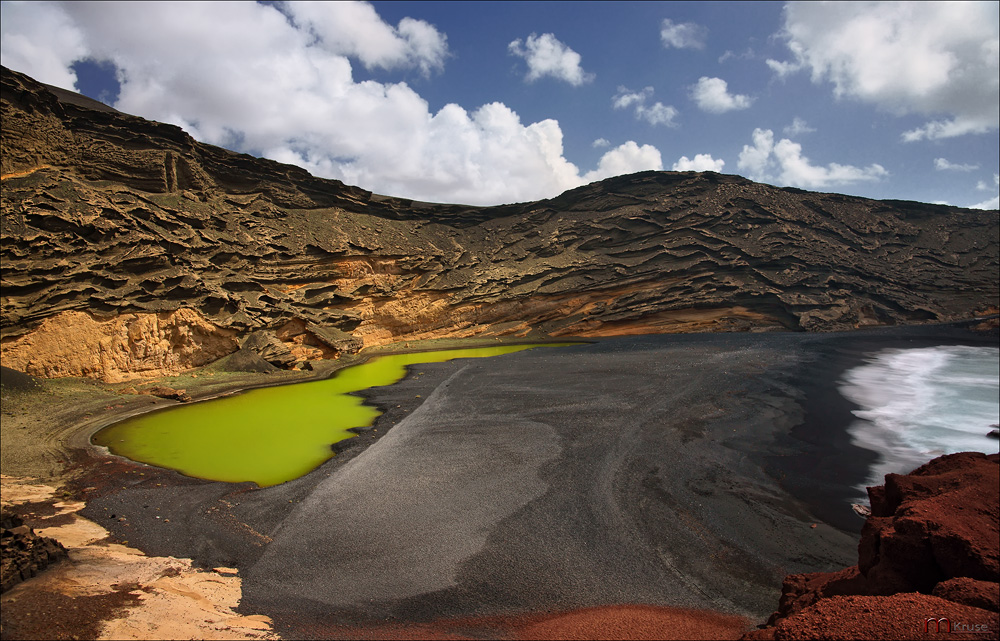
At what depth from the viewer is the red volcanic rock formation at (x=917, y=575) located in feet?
8.30

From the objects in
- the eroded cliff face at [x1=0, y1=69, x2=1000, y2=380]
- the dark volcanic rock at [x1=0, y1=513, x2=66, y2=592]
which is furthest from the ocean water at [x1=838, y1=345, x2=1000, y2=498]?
the eroded cliff face at [x1=0, y1=69, x2=1000, y2=380]

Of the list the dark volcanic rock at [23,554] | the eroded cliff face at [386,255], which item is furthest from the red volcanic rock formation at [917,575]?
the eroded cliff face at [386,255]

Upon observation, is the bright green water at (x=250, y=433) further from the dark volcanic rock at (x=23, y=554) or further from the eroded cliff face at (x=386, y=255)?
the eroded cliff face at (x=386, y=255)

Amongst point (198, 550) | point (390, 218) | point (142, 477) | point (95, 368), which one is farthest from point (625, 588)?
point (390, 218)

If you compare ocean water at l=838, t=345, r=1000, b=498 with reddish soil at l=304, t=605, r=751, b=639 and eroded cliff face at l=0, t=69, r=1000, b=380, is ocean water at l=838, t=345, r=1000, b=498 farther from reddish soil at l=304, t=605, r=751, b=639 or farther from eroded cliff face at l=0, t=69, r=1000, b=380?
eroded cliff face at l=0, t=69, r=1000, b=380

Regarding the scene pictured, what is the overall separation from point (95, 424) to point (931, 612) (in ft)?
59.7

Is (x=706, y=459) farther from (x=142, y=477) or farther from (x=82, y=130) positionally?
(x=82, y=130)

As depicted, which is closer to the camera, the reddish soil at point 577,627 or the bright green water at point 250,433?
the reddish soil at point 577,627

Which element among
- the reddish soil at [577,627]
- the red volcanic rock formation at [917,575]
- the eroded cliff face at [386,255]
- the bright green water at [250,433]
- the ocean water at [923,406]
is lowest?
the reddish soil at [577,627]

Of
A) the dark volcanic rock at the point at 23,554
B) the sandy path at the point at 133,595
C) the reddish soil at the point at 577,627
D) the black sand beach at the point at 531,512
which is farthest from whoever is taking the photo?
the black sand beach at the point at 531,512

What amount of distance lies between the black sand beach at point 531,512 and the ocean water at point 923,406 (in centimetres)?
80

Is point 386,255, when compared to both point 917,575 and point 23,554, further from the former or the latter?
point 917,575

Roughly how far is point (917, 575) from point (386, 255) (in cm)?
3146

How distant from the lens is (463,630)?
5.70 meters
